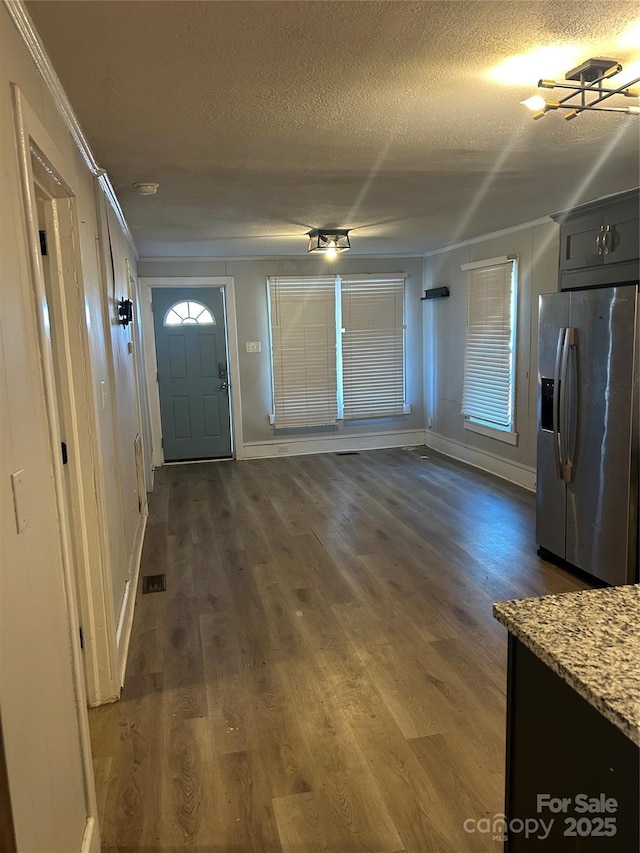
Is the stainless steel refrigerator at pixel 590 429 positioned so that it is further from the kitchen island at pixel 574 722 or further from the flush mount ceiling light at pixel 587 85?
the kitchen island at pixel 574 722

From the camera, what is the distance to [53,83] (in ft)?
6.44

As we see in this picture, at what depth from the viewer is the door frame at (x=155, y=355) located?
263 inches

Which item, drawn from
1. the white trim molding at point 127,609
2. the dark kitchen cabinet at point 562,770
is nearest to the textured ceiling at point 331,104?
the dark kitchen cabinet at point 562,770

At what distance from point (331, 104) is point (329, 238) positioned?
9.91ft

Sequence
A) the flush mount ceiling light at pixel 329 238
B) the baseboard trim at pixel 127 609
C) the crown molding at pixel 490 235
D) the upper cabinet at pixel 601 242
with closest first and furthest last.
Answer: the baseboard trim at pixel 127 609
the upper cabinet at pixel 601 242
the crown molding at pixel 490 235
the flush mount ceiling light at pixel 329 238

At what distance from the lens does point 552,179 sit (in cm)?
361

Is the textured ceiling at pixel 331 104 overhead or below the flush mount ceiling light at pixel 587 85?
overhead

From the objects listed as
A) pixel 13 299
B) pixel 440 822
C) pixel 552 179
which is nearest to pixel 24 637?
pixel 13 299

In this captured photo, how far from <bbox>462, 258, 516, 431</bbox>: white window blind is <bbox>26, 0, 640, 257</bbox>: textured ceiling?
56.7 inches

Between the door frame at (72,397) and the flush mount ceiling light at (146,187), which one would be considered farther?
the flush mount ceiling light at (146,187)

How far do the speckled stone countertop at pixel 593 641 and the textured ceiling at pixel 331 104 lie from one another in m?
1.53

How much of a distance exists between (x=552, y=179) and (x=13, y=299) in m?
3.28

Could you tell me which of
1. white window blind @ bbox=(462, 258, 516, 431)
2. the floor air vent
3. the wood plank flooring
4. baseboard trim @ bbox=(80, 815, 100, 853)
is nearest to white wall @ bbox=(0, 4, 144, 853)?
baseboard trim @ bbox=(80, 815, 100, 853)

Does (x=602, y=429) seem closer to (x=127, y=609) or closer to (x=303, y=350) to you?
(x=127, y=609)
